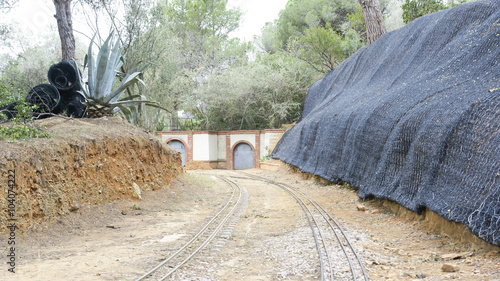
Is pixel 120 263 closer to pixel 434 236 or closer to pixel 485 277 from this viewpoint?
pixel 485 277

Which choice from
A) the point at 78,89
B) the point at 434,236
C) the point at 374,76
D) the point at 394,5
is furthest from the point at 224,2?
the point at 434,236

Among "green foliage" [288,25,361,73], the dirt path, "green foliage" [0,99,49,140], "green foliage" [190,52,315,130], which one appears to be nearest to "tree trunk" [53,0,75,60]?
"green foliage" [0,99,49,140]

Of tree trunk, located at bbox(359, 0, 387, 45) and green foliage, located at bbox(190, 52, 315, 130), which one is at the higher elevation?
tree trunk, located at bbox(359, 0, 387, 45)

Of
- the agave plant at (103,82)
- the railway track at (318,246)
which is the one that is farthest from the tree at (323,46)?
the railway track at (318,246)

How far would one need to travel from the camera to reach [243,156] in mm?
29688

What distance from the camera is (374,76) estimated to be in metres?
16.2

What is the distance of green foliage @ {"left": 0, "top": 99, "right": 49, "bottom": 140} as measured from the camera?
751 centimetres

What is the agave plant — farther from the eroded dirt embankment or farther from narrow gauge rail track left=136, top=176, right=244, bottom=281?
narrow gauge rail track left=136, top=176, right=244, bottom=281

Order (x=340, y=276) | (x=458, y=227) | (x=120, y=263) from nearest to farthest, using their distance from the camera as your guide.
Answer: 1. (x=340, y=276)
2. (x=120, y=263)
3. (x=458, y=227)

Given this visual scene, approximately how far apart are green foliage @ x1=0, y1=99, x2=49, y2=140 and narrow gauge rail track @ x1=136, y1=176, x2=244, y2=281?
4230mm

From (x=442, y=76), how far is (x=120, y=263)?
928 centimetres

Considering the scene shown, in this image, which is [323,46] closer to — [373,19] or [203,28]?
[373,19]

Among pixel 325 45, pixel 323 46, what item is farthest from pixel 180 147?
pixel 325 45

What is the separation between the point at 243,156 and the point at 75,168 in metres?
21.5
